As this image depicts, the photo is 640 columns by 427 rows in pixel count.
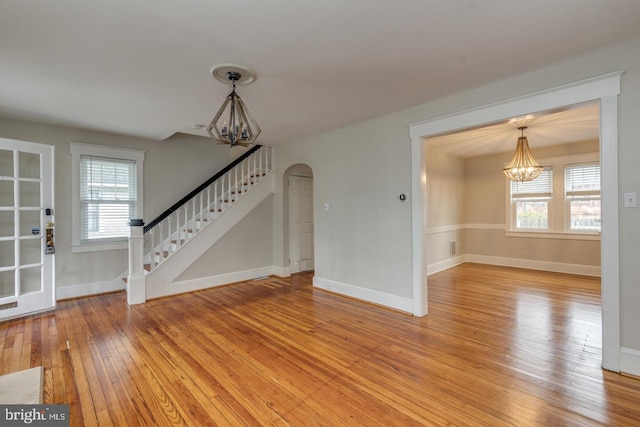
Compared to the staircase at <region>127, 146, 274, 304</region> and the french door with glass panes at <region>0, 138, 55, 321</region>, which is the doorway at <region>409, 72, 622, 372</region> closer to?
the staircase at <region>127, 146, 274, 304</region>

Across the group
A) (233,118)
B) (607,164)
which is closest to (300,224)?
(233,118)

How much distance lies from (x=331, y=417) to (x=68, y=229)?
4751mm

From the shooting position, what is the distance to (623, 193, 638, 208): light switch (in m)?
2.29

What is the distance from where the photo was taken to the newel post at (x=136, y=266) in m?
4.17

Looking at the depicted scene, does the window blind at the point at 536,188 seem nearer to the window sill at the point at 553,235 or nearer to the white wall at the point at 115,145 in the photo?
the window sill at the point at 553,235

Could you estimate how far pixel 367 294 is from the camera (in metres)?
4.25

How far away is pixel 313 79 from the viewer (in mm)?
2857

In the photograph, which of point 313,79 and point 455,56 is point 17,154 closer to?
point 313,79

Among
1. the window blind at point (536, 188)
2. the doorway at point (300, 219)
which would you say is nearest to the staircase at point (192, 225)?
the doorway at point (300, 219)

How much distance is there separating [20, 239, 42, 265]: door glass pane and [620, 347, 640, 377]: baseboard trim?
6.19 metres

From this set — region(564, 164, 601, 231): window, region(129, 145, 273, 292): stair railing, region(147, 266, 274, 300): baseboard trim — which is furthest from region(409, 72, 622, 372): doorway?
region(147, 266, 274, 300): baseboard trim

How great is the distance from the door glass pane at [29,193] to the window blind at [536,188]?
8407 millimetres

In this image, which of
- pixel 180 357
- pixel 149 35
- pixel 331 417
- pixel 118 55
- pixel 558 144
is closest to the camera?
pixel 331 417

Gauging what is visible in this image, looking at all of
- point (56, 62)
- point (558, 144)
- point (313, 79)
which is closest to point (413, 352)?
point (313, 79)
